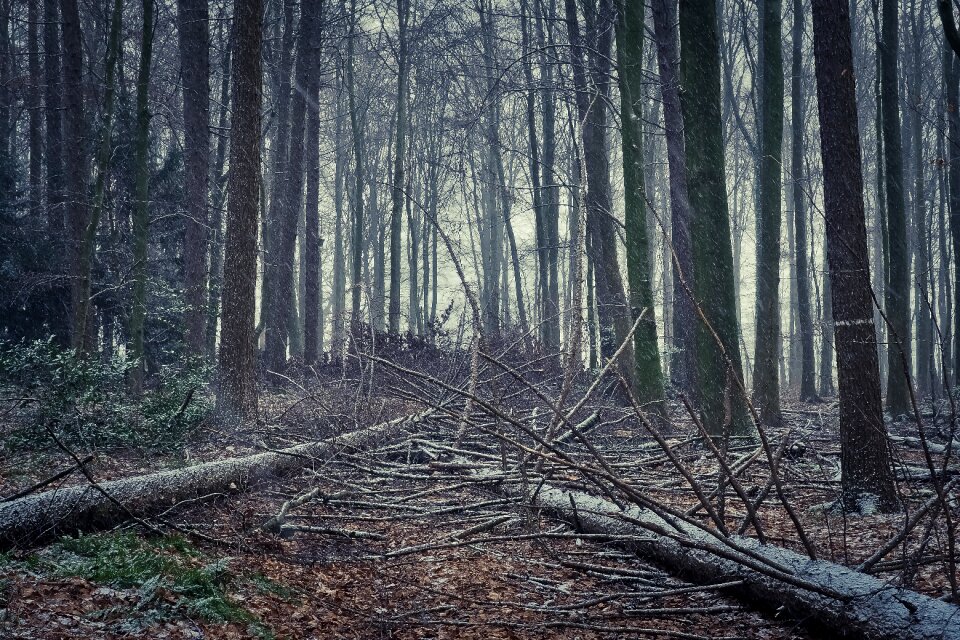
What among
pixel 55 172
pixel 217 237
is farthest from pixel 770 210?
pixel 55 172

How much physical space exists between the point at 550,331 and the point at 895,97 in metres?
10.8

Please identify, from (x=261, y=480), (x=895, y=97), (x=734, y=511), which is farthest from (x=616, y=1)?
(x=261, y=480)

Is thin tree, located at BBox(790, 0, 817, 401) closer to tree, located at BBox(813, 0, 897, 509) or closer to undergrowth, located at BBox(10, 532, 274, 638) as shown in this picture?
tree, located at BBox(813, 0, 897, 509)

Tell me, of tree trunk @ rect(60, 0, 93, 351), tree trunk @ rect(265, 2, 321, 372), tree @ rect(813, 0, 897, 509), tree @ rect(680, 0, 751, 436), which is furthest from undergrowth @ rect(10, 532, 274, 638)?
tree trunk @ rect(265, 2, 321, 372)

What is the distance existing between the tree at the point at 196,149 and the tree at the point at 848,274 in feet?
37.4

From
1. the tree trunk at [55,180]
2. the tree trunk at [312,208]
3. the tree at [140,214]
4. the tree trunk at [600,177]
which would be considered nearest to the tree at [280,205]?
the tree trunk at [312,208]

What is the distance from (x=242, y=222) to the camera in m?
9.57

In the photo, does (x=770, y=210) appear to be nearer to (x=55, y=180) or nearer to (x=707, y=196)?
(x=707, y=196)

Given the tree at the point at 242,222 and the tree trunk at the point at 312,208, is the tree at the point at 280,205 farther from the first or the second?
the tree at the point at 242,222

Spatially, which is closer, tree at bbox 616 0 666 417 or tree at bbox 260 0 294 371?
tree at bbox 616 0 666 417

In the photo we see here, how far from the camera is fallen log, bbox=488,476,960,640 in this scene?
312cm

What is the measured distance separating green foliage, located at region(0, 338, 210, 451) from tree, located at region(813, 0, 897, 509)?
22.4 ft

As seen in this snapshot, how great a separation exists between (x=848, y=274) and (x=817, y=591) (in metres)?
2.99

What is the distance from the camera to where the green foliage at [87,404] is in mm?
7574
